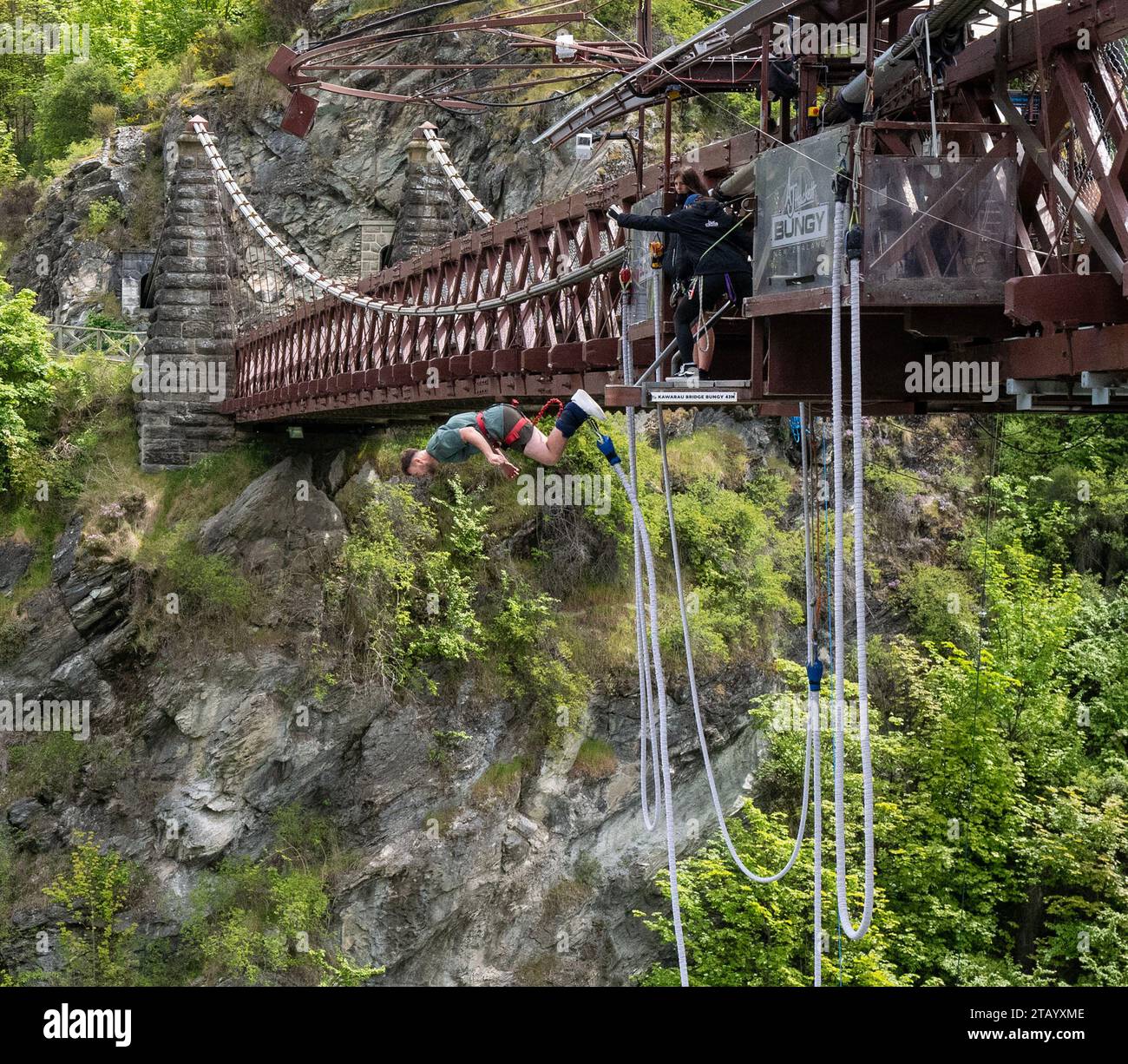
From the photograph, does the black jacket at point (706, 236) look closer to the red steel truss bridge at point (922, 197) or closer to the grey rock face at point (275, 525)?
the red steel truss bridge at point (922, 197)

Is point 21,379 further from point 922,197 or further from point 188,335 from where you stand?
point 922,197

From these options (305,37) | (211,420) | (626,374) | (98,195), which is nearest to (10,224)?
(98,195)

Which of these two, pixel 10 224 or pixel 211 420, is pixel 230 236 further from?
pixel 10 224

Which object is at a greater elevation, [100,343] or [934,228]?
[100,343]

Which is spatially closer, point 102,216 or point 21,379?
point 21,379

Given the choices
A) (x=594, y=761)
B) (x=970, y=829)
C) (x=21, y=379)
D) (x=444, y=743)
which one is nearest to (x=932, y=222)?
(x=594, y=761)

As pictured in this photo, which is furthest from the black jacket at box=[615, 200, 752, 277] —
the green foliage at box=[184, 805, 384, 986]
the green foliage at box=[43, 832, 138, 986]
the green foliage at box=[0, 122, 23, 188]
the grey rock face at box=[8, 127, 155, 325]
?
the green foliage at box=[0, 122, 23, 188]
